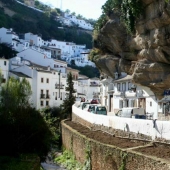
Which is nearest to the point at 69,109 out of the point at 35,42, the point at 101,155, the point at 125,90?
the point at 125,90

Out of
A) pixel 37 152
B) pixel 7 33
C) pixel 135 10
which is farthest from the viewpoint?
pixel 7 33

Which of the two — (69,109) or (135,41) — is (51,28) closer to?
(69,109)

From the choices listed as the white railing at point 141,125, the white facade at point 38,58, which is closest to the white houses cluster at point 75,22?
the white facade at point 38,58

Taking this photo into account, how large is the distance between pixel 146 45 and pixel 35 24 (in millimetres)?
108499

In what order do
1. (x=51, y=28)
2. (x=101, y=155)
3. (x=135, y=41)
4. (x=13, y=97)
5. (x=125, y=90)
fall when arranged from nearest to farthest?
1. (x=101, y=155)
2. (x=135, y=41)
3. (x=13, y=97)
4. (x=125, y=90)
5. (x=51, y=28)

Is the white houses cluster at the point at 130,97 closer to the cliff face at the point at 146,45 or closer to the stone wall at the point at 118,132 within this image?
the cliff face at the point at 146,45

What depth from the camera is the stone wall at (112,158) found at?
1695 cm

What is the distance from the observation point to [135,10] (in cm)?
3500

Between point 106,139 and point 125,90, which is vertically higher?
point 125,90

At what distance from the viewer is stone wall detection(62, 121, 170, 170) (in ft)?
55.6

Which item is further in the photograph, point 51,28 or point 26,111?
point 51,28

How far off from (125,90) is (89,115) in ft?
43.7

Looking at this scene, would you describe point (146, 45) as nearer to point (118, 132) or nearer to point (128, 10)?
point (128, 10)

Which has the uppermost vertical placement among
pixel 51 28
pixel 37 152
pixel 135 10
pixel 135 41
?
pixel 51 28
